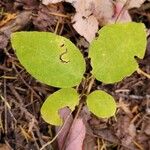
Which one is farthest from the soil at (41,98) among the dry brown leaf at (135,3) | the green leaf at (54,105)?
the dry brown leaf at (135,3)

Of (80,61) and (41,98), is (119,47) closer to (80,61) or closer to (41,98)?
(80,61)

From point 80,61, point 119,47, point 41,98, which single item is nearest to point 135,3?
point 119,47

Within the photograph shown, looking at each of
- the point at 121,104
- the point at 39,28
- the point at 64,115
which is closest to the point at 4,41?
the point at 39,28

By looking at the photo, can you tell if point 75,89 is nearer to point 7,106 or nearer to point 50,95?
point 50,95

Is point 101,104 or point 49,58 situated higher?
point 49,58

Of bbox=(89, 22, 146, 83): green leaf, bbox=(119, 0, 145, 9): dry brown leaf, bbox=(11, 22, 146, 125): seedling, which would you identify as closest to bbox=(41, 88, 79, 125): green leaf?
bbox=(11, 22, 146, 125): seedling

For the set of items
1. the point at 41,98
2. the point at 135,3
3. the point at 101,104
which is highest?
the point at 135,3

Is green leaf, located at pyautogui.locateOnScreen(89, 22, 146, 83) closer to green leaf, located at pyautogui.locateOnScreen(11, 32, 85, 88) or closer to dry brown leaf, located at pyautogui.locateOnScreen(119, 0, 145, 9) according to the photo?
green leaf, located at pyautogui.locateOnScreen(11, 32, 85, 88)
